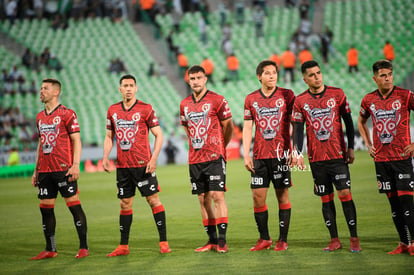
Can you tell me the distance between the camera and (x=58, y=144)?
8719 millimetres

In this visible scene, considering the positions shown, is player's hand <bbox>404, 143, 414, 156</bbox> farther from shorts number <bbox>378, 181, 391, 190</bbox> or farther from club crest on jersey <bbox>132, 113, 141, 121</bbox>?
club crest on jersey <bbox>132, 113, 141, 121</bbox>

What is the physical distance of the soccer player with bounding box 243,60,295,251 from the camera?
→ 27.3ft

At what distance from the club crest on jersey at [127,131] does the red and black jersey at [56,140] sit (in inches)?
22.9

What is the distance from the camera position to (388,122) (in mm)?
7688

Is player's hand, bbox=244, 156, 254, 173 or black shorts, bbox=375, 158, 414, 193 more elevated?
player's hand, bbox=244, 156, 254, 173

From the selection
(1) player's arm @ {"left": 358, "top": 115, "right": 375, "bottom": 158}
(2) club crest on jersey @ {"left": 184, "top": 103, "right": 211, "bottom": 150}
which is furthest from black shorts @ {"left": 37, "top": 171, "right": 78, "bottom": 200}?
(1) player's arm @ {"left": 358, "top": 115, "right": 375, "bottom": 158}

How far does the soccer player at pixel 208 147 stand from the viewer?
847 cm

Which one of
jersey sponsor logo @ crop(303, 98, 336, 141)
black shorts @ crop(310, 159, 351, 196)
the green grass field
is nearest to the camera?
the green grass field

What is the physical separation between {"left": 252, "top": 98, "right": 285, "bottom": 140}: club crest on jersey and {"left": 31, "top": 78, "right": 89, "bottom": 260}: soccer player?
95.9 inches

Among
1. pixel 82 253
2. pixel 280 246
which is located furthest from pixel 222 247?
pixel 82 253

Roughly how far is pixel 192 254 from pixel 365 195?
6.34 metres

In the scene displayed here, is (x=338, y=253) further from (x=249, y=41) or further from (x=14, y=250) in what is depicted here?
(x=249, y=41)

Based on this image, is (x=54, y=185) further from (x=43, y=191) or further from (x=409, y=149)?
(x=409, y=149)

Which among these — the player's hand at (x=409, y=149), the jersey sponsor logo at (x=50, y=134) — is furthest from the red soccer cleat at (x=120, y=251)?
the player's hand at (x=409, y=149)
